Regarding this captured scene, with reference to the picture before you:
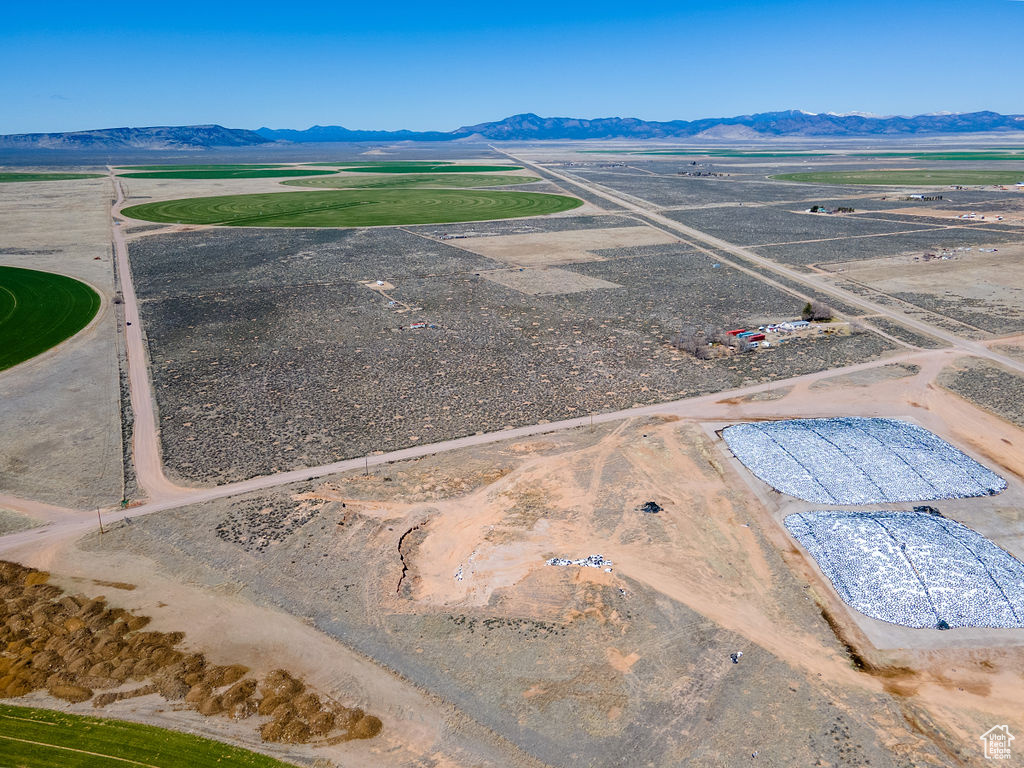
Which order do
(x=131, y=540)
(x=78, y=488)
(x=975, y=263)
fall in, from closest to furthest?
(x=131, y=540), (x=78, y=488), (x=975, y=263)

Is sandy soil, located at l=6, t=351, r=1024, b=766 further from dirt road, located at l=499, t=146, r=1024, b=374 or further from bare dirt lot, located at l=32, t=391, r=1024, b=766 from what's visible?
dirt road, located at l=499, t=146, r=1024, b=374

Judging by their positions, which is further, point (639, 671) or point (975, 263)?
point (975, 263)

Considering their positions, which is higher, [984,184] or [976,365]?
[984,184]

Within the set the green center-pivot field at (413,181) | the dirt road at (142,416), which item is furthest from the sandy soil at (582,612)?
the green center-pivot field at (413,181)

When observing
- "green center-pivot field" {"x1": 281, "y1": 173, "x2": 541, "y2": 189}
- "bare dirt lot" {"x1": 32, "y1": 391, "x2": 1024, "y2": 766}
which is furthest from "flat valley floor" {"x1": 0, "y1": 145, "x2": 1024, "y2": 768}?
"green center-pivot field" {"x1": 281, "y1": 173, "x2": 541, "y2": 189}

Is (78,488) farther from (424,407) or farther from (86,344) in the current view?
(86,344)

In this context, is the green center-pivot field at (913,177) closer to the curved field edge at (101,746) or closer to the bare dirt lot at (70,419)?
the bare dirt lot at (70,419)

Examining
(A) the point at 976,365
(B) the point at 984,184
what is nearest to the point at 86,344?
(A) the point at 976,365
